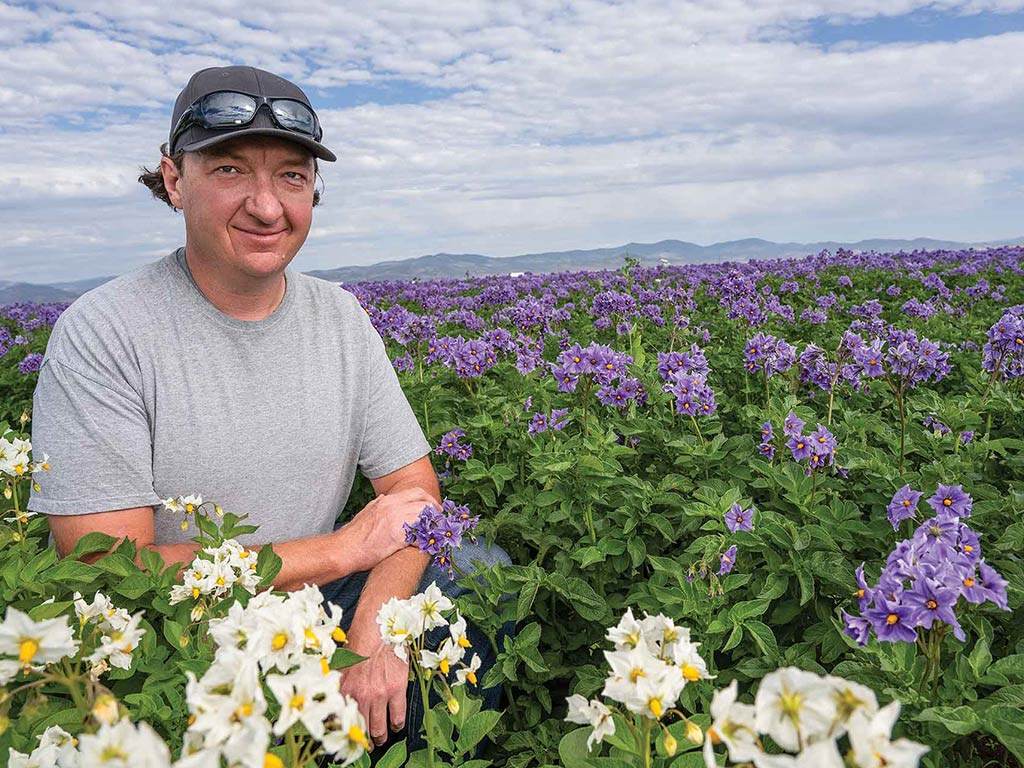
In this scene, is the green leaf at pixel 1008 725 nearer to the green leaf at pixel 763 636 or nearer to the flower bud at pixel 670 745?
the green leaf at pixel 763 636

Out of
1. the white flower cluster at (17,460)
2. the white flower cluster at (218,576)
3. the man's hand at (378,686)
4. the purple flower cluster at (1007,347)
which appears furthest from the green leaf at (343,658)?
the purple flower cluster at (1007,347)

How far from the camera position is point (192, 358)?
109 inches

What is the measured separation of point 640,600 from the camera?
8.08ft

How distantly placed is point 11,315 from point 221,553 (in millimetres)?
13941

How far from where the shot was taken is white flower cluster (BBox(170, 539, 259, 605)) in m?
1.85

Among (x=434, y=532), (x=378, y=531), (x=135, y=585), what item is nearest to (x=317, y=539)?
(x=378, y=531)

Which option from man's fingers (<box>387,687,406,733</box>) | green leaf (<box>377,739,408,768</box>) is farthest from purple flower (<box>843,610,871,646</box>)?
man's fingers (<box>387,687,406,733</box>)

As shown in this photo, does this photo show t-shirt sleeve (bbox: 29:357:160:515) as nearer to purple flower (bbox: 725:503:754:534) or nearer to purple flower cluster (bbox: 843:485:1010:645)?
purple flower (bbox: 725:503:754:534)

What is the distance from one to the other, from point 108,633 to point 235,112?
1753 millimetres

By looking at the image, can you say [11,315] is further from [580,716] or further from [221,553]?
[580,716]

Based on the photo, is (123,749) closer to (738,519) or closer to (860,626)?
(860,626)

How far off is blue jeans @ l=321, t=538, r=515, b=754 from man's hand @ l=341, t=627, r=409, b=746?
10cm

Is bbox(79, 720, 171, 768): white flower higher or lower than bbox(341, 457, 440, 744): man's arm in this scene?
higher

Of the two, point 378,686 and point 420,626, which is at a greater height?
point 420,626
